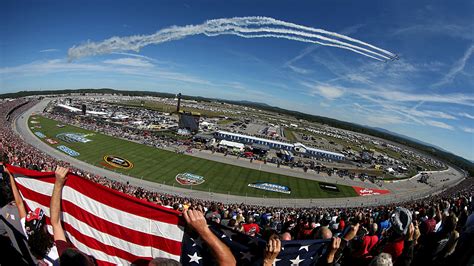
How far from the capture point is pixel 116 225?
4812 mm

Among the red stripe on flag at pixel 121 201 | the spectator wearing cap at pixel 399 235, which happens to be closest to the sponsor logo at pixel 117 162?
the red stripe on flag at pixel 121 201

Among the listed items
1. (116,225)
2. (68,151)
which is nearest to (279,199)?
(68,151)

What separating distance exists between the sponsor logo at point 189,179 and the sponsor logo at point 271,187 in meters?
7.67

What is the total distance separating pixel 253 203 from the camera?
37.3 m

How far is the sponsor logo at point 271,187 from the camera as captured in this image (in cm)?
4348

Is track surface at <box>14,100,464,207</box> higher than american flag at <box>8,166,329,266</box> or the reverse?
the reverse

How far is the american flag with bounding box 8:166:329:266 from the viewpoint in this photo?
153 inches

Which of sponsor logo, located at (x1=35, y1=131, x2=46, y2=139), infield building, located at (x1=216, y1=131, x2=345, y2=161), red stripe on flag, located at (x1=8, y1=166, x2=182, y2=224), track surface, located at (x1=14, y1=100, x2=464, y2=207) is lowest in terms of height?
track surface, located at (x1=14, y1=100, x2=464, y2=207)

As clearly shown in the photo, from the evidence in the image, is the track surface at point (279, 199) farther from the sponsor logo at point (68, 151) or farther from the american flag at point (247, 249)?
the american flag at point (247, 249)

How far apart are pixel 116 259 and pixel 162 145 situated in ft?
188

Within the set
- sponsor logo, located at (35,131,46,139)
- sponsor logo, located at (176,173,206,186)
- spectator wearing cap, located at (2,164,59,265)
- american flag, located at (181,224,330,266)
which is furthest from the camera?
sponsor logo, located at (35,131,46,139)

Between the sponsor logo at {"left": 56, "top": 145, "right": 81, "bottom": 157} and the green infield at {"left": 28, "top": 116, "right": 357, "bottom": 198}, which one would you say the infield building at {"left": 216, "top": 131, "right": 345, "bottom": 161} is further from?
the sponsor logo at {"left": 56, "top": 145, "right": 81, "bottom": 157}

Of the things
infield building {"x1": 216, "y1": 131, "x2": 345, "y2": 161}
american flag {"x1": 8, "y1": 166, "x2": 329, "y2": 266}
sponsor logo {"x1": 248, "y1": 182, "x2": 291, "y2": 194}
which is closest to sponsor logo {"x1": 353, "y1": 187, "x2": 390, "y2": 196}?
sponsor logo {"x1": 248, "y1": 182, "x2": 291, "y2": 194}

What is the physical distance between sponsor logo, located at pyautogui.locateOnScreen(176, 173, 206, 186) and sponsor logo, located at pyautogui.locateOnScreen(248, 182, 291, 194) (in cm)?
767
